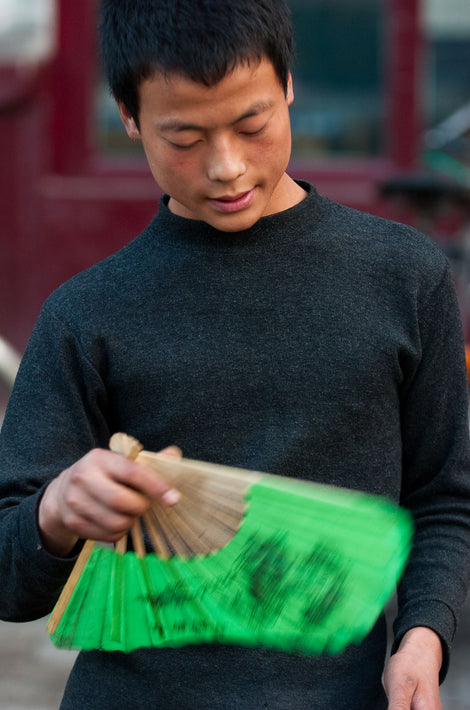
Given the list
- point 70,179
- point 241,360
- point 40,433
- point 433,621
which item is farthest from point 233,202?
point 70,179

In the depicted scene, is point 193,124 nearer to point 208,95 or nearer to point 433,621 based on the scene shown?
point 208,95

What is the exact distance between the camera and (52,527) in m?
1.19

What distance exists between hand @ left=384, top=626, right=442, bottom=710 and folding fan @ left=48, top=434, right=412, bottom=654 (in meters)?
0.12

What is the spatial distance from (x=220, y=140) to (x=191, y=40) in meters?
0.12

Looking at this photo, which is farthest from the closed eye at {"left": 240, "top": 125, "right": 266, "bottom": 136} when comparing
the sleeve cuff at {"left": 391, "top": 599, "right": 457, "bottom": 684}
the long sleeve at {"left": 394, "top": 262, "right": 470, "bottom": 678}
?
the sleeve cuff at {"left": 391, "top": 599, "right": 457, "bottom": 684}

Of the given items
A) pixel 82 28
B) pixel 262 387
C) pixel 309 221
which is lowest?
pixel 82 28

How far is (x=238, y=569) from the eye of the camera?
3.76ft

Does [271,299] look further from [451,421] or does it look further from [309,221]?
[451,421]

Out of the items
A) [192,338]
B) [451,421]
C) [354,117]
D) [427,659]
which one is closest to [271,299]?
[192,338]

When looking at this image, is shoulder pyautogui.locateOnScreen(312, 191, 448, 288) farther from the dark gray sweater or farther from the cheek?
the cheek

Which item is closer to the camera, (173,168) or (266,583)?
(266,583)

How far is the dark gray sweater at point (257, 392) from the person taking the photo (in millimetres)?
1298

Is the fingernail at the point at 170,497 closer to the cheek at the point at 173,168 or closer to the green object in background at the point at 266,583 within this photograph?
the green object in background at the point at 266,583

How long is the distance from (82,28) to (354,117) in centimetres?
135
